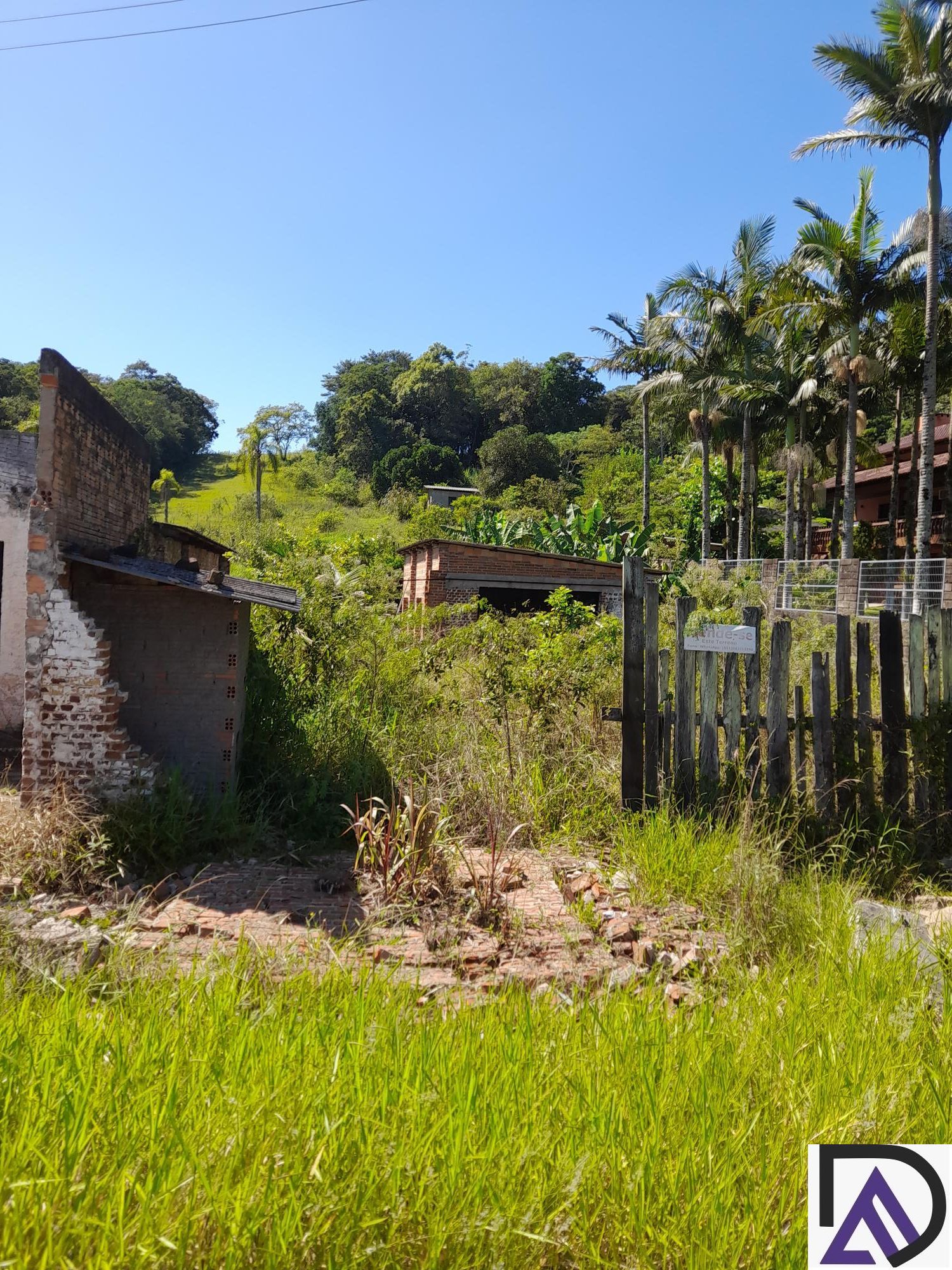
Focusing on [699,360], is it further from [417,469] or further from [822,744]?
[822,744]

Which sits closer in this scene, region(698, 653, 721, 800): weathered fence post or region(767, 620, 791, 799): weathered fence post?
region(767, 620, 791, 799): weathered fence post

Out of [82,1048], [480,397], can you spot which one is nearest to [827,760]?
[82,1048]

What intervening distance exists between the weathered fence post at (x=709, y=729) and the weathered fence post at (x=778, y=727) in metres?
0.37

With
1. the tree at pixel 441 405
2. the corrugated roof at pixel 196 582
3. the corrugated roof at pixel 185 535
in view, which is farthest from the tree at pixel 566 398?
the corrugated roof at pixel 196 582

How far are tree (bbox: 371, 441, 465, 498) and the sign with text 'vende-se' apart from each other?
51.6m

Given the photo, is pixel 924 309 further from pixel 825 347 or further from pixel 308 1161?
pixel 308 1161

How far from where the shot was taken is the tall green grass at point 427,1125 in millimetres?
1895

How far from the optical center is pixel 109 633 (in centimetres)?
755

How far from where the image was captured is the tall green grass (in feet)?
6.22

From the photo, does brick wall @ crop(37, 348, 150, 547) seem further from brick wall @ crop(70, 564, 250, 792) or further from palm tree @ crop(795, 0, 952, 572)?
palm tree @ crop(795, 0, 952, 572)

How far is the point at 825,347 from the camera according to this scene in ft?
97.6

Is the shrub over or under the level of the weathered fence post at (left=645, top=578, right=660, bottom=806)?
over

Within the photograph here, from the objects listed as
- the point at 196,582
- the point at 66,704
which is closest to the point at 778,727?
the point at 196,582

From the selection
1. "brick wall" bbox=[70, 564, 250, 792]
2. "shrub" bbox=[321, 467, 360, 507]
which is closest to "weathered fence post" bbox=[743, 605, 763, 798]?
"brick wall" bbox=[70, 564, 250, 792]
